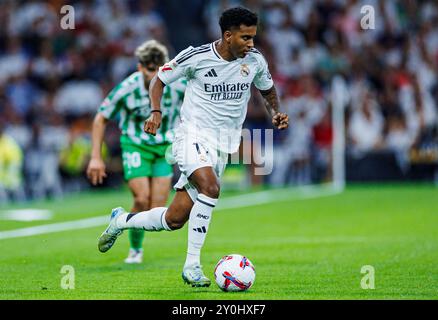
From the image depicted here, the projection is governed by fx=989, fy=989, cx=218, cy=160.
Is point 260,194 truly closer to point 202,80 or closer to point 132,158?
point 132,158

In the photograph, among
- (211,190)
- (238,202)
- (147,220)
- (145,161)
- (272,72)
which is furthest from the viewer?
(272,72)

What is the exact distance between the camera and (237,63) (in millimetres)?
8914

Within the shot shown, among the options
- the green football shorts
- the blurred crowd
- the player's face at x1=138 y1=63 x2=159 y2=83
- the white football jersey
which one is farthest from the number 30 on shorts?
the blurred crowd

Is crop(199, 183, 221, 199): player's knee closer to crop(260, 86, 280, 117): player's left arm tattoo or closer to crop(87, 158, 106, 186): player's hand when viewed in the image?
crop(260, 86, 280, 117): player's left arm tattoo

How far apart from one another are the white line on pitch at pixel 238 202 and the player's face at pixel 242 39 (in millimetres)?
6678

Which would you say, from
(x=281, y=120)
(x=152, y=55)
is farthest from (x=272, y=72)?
(x=281, y=120)

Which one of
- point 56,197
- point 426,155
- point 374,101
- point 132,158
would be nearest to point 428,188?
point 426,155

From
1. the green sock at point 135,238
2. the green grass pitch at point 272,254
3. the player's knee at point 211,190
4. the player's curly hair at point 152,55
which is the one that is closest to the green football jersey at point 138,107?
the player's curly hair at point 152,55

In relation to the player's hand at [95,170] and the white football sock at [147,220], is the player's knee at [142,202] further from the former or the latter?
the white football sock at [147,220]

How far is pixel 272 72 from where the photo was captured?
87.0 feet

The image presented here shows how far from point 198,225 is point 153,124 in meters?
0.97

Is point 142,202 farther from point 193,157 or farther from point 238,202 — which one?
point 238,202

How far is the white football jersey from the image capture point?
29.1 ft

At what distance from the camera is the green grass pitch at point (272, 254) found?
8.43 m
